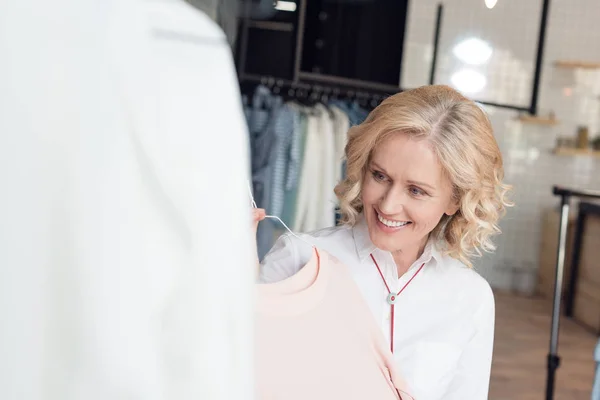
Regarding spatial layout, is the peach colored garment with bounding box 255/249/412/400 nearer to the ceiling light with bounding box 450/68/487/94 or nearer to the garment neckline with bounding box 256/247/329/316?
the garment neckline with bounding box 256/247/329/316

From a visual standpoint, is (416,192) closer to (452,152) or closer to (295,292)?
(452,152)

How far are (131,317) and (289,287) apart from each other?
1.89ft

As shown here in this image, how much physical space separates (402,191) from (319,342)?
52cm

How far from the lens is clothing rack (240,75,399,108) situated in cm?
388

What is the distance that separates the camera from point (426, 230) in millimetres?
1642

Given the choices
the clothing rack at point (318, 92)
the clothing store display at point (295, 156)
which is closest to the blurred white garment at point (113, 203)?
the clothing store display at point (295, 156)

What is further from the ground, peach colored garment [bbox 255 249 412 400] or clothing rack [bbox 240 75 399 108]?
clothing rack [bbox 240 75 399 108]

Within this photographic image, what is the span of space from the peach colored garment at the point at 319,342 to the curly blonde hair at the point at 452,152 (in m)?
0.41

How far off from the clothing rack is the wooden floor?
173 centimetres

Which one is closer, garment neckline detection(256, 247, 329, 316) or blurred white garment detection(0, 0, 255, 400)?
blurred white garment detection(0, 0, 255, 400)

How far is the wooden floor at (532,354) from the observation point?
426 centimetres

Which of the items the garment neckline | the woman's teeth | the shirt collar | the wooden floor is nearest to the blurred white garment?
the garment neckline

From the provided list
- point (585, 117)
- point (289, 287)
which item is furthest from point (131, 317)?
point (585, 117)

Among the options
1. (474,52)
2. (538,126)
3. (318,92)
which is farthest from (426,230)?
(538,126)
